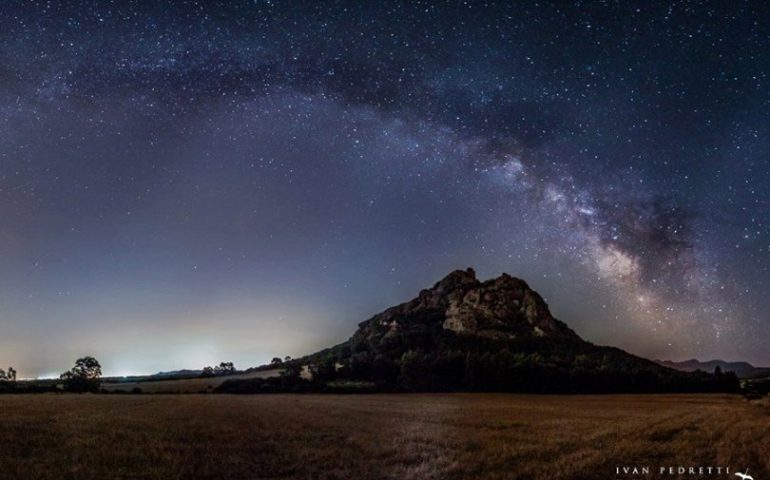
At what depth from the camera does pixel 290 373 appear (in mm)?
114625

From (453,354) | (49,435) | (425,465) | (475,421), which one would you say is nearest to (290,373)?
(453,354)

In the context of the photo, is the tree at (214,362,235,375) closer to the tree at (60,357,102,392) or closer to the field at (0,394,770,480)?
the tree at (60,357,102,392)

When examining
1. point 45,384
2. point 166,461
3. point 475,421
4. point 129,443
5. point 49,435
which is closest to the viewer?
point 166,461

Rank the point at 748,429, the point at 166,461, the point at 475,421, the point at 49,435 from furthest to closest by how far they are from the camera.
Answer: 1. the point at 475,421
2. the point at 748,429
3. the point at 49,435
4. the point at 166,461

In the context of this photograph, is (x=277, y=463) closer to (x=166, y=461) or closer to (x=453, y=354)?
(x=166, y=461)

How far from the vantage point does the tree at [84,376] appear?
336ft

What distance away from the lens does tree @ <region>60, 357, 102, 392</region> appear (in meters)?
103

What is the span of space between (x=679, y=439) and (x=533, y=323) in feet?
571

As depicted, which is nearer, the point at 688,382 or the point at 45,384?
the point at 45,384

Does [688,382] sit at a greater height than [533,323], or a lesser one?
lesser
